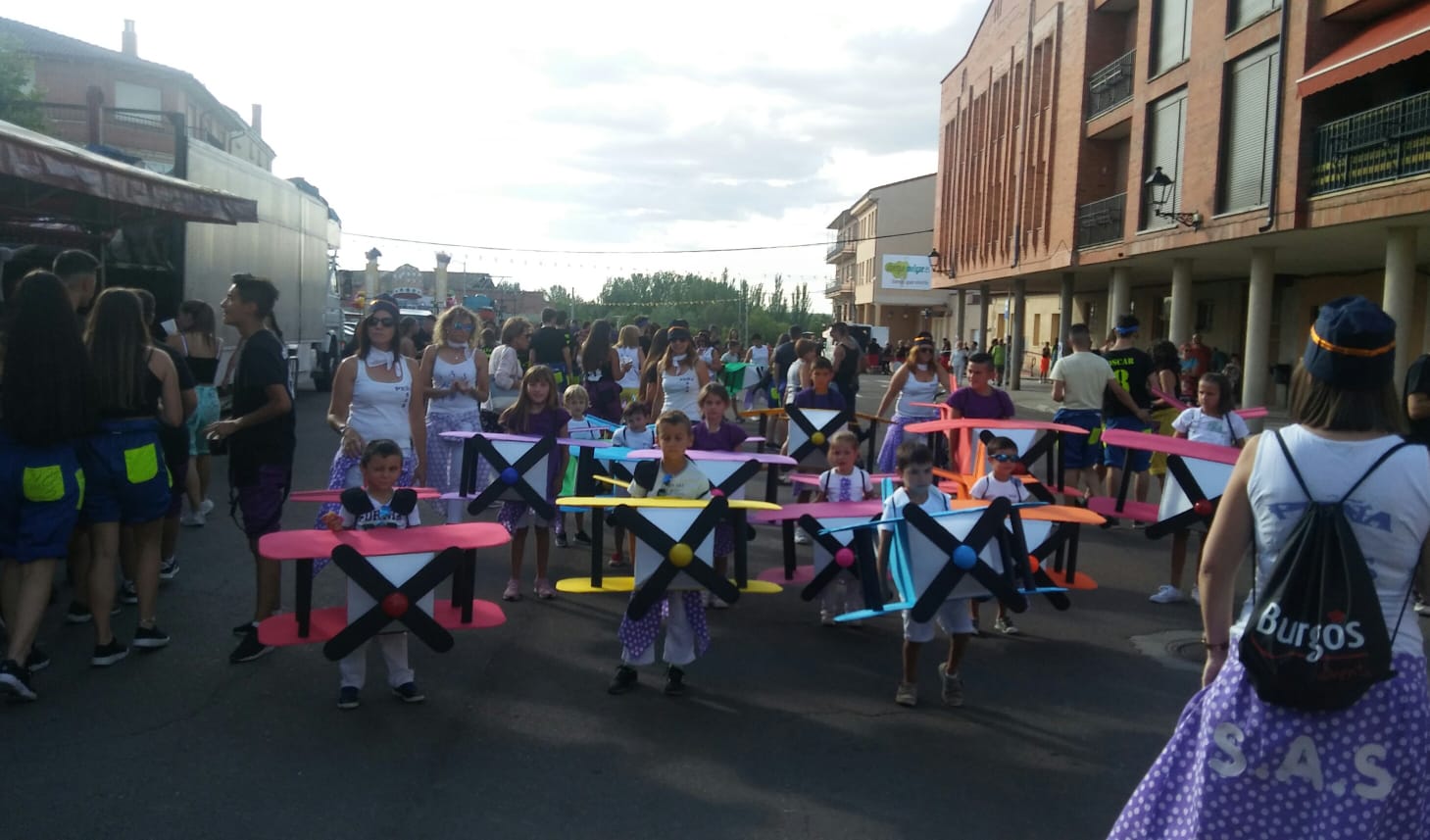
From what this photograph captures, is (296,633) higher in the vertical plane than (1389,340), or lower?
lower

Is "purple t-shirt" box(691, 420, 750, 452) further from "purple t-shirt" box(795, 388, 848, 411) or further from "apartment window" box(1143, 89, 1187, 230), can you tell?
"apartment window" box(1143, 89, 1187, 230)

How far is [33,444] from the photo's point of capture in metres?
5.36

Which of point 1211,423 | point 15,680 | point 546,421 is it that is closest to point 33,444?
point 15,680

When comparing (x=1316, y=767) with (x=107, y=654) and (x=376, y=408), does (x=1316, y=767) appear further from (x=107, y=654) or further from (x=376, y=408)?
(x=376, y=408)

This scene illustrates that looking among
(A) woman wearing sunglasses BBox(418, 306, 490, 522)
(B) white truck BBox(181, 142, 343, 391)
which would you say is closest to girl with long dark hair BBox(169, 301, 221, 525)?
(A) woman wearing sunglasses BBox(418, 306, 490, 522)

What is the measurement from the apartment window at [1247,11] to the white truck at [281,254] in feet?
54.2

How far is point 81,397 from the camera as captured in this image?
547 centimetres

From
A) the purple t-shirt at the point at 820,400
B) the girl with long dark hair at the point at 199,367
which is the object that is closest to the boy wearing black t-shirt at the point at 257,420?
the girl with long dark hair at the point at 199,367

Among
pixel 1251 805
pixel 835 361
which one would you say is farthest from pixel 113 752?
pixel 835 361

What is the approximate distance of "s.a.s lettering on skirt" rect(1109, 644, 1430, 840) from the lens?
2639 millimetres

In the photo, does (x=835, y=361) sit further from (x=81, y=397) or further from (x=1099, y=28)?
(x=1099, y=28)

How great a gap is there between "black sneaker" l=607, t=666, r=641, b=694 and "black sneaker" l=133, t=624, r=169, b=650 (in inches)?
92.6

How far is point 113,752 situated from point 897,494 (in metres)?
3.50

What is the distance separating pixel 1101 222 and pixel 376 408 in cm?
2561
